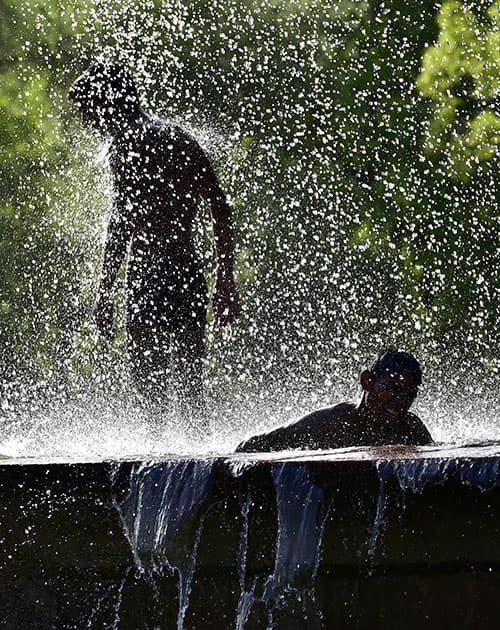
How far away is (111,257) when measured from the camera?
5434mm

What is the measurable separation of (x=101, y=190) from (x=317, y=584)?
11.3 m

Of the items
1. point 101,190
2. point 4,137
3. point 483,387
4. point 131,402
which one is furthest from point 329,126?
point 131,402

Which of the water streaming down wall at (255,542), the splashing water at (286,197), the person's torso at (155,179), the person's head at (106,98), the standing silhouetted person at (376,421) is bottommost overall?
the water streaming down wall at (255,542)

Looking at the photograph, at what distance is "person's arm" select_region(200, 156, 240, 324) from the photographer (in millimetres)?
5336

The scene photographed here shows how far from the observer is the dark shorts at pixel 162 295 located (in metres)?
5.25

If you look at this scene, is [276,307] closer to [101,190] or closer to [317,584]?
[101,190]

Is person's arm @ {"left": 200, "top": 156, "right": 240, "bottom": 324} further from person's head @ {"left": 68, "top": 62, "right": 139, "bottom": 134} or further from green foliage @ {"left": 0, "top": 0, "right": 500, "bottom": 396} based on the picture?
green foliage @ {"left": 0, "top": 0, "right": 500, "bottom": 396}

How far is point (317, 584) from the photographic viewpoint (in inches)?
99.4

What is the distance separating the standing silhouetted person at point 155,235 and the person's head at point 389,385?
3.77 feet

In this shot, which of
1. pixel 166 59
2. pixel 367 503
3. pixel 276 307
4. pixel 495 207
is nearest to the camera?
pixel 367 503

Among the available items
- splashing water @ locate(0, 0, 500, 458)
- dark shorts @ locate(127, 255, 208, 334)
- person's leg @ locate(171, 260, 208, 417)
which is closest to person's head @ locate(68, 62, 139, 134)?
dark shorts @ locate(127, 255, 208, 334)

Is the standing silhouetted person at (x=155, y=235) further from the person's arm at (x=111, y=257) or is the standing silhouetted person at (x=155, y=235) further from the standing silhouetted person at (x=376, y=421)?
the standing silhouetted person at (x=376, y=421)

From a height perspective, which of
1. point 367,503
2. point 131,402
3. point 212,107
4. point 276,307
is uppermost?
point 212,107

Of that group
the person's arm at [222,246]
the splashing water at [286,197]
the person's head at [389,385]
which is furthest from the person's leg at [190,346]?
the splashing water at [286,197]
